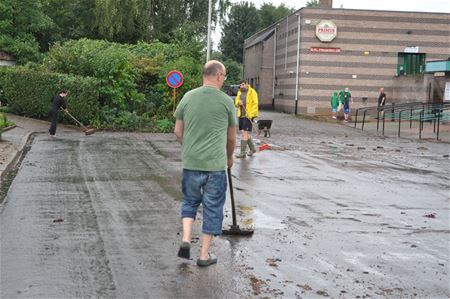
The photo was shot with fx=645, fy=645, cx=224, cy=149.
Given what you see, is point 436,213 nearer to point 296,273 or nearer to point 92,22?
point 296,273

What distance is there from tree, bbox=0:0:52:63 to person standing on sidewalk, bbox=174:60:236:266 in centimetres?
3343

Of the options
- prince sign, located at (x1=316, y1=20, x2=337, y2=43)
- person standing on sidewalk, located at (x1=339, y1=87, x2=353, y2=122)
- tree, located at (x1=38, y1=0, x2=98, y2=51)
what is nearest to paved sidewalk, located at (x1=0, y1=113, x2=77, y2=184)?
person standing on sidewalk, located at (x1=339, y1=87, x2=353, y2=122)

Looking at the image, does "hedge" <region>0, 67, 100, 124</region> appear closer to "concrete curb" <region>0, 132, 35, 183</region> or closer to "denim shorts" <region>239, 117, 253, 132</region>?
"concrete curb" <region>0, 132, 35, 183</region>

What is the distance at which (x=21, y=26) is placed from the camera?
38.6 m

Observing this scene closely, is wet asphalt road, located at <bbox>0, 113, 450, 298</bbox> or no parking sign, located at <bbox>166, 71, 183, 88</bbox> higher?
no parking sign, located at <bbox>166, 71, 183, 88</bbox>

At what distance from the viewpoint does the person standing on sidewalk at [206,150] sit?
592 centimetres

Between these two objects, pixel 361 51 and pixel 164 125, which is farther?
pixel 361 51

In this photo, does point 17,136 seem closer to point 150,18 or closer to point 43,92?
point 43,92

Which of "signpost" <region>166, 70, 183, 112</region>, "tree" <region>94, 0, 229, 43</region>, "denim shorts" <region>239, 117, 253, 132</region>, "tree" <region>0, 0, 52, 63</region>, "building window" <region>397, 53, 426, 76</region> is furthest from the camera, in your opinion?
"building window" <region>397, 53, 426, 76</region>

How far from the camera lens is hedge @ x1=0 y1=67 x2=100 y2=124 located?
2494cm

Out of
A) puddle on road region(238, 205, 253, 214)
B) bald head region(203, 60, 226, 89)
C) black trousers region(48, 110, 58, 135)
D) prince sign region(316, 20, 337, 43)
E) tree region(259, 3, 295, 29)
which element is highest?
tree region(259, 3, 295, 29)

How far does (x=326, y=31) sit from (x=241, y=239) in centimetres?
3452

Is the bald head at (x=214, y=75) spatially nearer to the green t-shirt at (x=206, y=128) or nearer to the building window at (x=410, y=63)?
the green t-shirt at (x=206, y=128)

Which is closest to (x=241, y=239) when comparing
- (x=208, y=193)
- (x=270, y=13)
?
(x=208, y=193)
